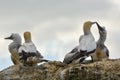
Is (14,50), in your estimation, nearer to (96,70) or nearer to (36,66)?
(36,66)

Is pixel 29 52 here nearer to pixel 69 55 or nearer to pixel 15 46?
pixel 69 55

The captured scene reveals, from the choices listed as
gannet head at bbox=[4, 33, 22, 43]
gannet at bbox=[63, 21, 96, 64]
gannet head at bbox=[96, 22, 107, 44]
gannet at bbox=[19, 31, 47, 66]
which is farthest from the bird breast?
gannet head at bbox=[4, 33, 22, 43]

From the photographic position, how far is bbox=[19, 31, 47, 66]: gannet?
16.2 metres

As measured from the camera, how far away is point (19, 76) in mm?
14320

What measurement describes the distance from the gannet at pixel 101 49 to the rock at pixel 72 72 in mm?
2017

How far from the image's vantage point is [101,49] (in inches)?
663

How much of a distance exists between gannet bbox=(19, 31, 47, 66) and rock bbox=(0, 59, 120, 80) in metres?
1.49

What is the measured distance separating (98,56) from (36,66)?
8.16 ft

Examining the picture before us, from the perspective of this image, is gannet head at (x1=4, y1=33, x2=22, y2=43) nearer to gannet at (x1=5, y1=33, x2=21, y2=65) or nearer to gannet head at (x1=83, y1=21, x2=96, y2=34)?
gannet at (x1=5, y1=33, x2=21, y2=65)

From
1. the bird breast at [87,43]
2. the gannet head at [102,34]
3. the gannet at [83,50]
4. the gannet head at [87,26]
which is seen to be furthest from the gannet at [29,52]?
the gannet head at [102,34]

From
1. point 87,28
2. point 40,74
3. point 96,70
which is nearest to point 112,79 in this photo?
point 96,70

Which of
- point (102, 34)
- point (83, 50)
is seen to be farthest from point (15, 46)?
point (83, 50)

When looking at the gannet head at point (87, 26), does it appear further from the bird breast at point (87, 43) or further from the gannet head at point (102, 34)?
the gannet head at point (102, 34)

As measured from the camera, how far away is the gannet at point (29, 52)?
16.2 m
